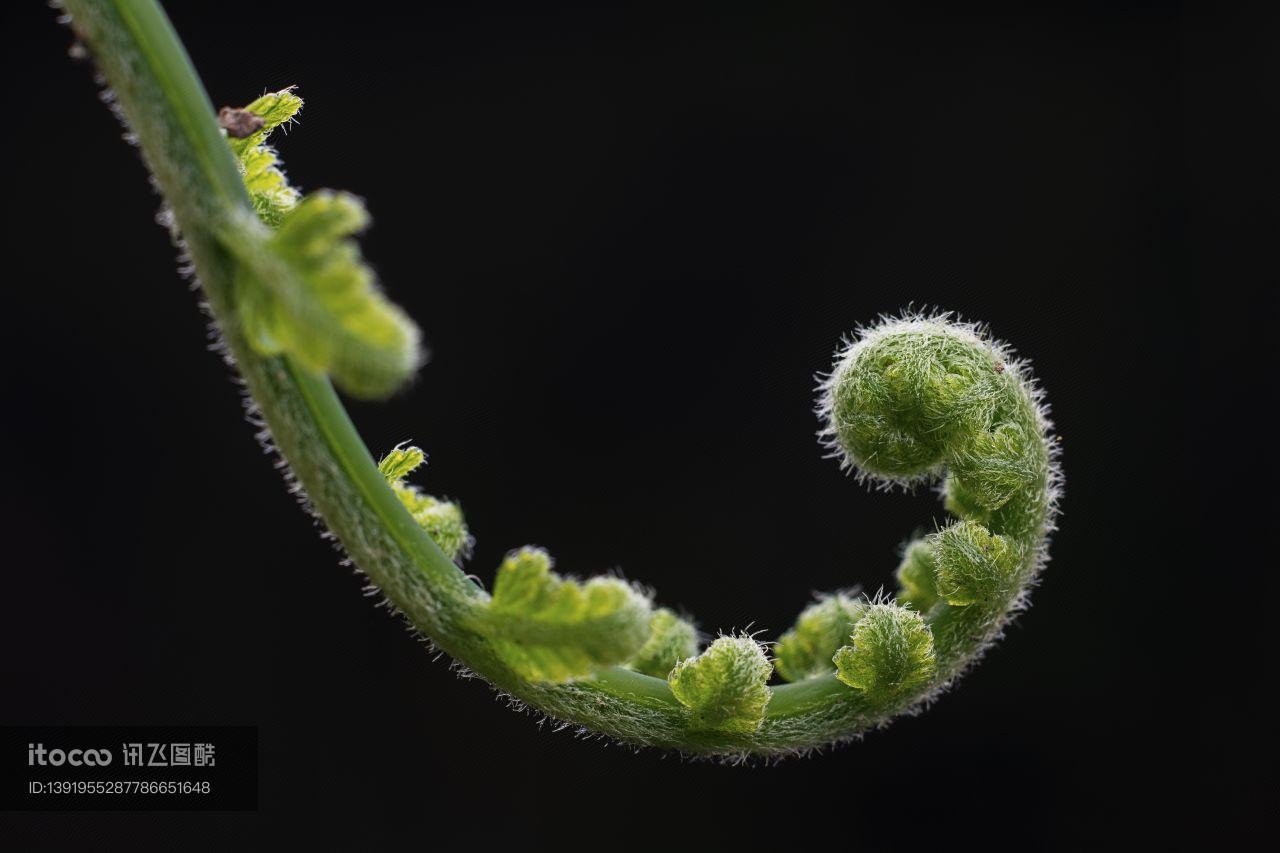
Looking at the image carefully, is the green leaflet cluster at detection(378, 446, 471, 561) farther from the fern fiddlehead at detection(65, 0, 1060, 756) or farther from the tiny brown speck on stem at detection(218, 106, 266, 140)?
the tiny brown speck on stem at detection(218, 106, 266, 140)

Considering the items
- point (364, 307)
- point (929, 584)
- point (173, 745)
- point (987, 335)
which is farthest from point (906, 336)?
point (173, 745)

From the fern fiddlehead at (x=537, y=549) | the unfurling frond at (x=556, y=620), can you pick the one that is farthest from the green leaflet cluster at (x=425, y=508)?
the unfurling frond at (x=556, y=620)

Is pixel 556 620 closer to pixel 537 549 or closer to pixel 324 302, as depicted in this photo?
pixel 537 549

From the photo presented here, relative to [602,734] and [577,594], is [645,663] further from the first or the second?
[577,594]

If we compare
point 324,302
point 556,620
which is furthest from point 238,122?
point 556,620

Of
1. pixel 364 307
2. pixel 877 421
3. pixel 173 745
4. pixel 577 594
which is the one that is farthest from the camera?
pixel 173 745

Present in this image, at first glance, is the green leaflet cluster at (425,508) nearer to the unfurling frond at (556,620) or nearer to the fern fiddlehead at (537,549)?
the fern fiddlehead at (537,549)
